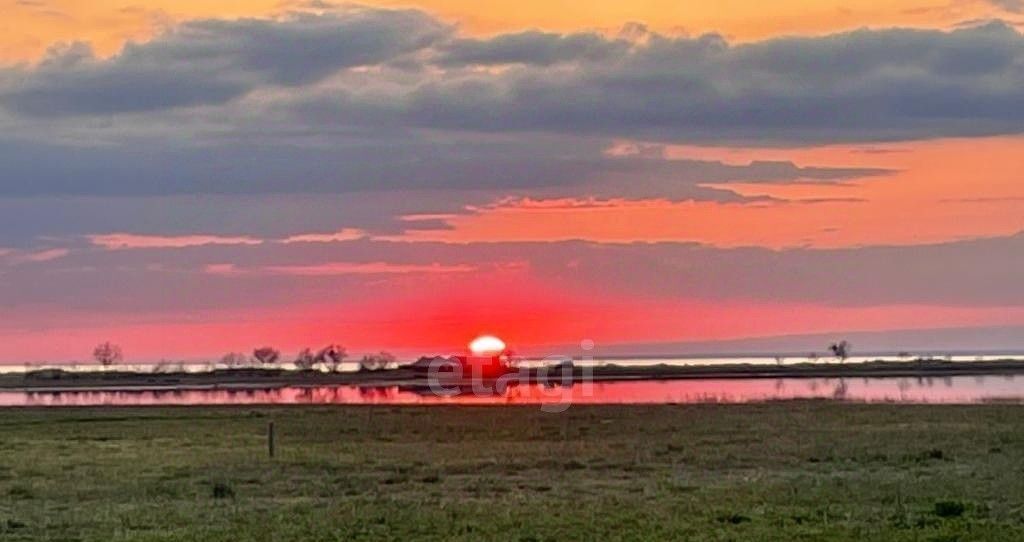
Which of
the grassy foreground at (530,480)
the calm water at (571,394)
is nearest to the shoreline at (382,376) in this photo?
the calm water at (571,394)

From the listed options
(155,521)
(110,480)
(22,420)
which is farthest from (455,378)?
(155,521)

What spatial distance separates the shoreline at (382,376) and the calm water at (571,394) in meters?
7.61

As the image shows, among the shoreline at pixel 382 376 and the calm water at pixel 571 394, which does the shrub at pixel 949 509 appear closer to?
the calm water at pixel 571 394

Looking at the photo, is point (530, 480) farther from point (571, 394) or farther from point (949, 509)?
point (571, 394)

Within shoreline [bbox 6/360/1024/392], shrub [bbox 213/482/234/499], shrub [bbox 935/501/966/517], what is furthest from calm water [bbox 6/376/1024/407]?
shrub [bbox 935/501/966/517]

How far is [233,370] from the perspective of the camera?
147 m

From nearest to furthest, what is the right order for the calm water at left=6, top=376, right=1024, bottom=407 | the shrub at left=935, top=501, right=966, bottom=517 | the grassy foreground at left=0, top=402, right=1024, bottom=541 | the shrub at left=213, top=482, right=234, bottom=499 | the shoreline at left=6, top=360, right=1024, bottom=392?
the grassy foreground at left=0, top=402, right=1024, bottom=541 < the shrub at left=935, top=501, right=966, bottom=517 < the shrub at left=213, top=482, right=234, bottom=499 < the calm water at left=6, top=376, right=1024, bottom=407 < the shoreline at left=6, top=360, right=1024, bottom=392

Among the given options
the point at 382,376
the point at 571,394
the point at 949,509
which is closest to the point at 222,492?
the point at 949,509

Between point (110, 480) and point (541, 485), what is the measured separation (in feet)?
28.7

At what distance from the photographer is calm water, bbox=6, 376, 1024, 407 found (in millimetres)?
73500

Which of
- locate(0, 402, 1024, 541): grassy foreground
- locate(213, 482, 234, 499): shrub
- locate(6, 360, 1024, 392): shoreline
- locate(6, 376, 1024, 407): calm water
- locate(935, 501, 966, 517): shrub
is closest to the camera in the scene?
locate(0, 402, 1024, 541): grassy foreground

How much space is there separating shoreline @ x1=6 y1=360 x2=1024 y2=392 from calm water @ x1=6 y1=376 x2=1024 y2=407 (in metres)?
7.61

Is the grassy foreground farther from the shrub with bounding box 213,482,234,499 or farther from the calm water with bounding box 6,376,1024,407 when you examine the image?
the calm water with bounding box 6,376,1024,407

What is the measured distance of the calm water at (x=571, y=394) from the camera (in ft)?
241
